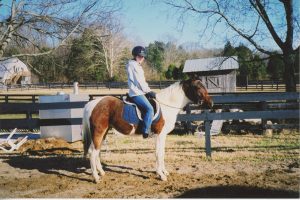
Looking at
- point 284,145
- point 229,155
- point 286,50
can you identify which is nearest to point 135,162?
point 229,155

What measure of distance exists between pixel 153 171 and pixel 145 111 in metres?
1.43

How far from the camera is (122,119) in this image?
6465 millimetres

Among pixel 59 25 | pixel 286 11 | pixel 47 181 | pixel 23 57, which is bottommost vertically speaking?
pixel 47 181

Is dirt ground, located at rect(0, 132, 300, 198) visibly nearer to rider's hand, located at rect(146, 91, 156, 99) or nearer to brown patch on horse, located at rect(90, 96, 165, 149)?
brown patch on horse, located at rect(90, 96, 165, 149)

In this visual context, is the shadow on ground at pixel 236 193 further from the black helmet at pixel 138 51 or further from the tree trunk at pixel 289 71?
the tree trunk at pixel 289 71

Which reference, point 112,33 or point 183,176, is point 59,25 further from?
point 183,176

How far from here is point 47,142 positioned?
1013 cm

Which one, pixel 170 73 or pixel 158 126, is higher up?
pixel 170 73

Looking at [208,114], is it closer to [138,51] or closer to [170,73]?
[138,51]

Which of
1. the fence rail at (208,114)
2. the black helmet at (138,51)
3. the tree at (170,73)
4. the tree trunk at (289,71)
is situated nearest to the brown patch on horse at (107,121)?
the black helmet at (138,51)

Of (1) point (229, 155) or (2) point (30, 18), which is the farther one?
(2) point (30, 18)

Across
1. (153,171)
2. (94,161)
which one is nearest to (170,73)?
(153,171)

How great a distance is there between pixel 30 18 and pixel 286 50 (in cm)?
1063

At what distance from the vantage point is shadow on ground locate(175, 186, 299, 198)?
5.15m
